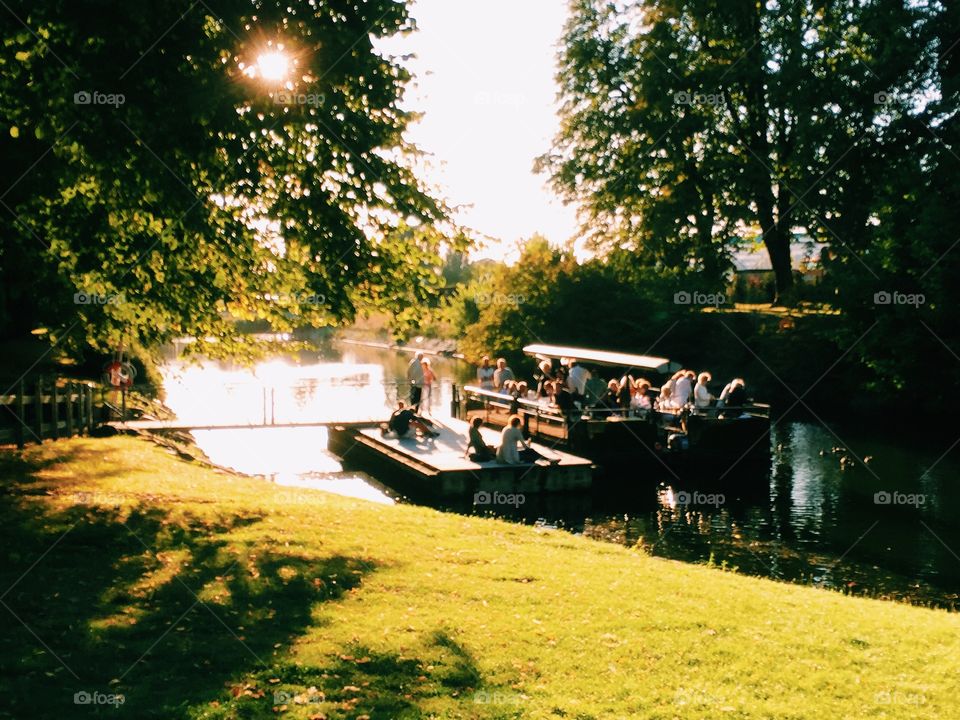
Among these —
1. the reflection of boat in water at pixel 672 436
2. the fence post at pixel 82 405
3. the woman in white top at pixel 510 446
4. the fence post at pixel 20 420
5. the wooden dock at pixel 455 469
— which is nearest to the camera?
the fence post at pixel 20 420

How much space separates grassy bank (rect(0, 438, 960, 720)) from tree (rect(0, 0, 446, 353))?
4.30 meters

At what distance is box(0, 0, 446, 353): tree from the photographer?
1303 centimetres

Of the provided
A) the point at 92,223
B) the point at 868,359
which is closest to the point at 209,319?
the point at 92,223

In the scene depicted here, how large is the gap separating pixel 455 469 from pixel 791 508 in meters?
8.92

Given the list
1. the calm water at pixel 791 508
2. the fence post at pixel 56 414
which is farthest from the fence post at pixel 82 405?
the calm water at pixel 791 508

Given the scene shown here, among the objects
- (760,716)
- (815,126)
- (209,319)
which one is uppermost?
(815,126)

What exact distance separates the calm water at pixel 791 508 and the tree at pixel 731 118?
12067mm

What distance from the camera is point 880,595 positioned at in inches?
639

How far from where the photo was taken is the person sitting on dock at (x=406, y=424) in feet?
94.0

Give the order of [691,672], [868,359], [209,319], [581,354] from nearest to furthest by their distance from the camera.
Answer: [691,672]
[209,319]
[581,354]
[868,359]

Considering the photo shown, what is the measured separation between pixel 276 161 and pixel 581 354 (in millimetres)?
21220

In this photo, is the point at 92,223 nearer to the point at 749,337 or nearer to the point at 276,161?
the point at 276,161

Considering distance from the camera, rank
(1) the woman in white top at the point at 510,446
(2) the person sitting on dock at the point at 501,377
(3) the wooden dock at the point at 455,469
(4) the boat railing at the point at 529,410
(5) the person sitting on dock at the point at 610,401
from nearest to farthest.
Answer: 1. (3) the wooden dock at the point at 455,469
2. (1) the woman in white top at the point at 510,446
3. (5) the person sitting on dock at the point at 610,401
4. (4) the boat railing at the point at 529,410
5. (2) the person sitting on dock at the point at 501,377

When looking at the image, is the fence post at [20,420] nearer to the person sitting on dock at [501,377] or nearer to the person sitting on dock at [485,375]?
the person sitting on dock at [501,377]
